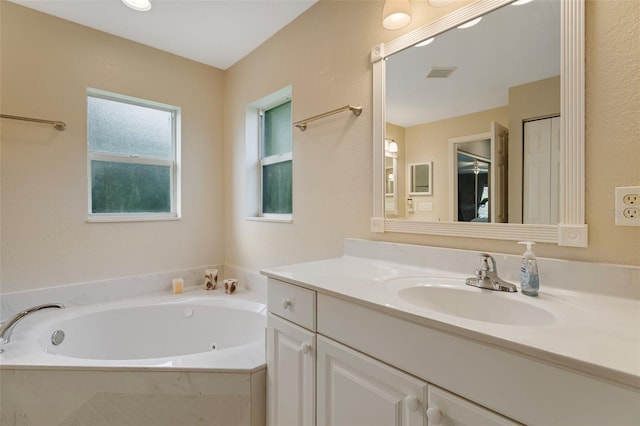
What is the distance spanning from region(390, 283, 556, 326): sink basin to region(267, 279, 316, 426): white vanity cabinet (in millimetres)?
368

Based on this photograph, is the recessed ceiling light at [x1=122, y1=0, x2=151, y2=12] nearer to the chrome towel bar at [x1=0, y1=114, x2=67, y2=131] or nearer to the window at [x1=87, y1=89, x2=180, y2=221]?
the window at [x1=87, y1=89, x2=180, y2=221]

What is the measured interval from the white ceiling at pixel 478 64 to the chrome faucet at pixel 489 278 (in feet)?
1.94

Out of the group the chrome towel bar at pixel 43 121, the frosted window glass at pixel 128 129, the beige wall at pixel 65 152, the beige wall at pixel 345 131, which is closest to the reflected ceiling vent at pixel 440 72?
the beige wall at pixel 345 131

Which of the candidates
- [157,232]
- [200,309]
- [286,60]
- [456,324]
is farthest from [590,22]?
[157,232]

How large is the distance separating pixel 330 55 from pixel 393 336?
1586mm

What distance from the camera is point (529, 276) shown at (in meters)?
0.95

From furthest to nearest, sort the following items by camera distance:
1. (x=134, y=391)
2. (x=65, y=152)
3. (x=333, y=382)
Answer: (x=65, y=152) → (x=134, y=391) → (x=333, y=382)

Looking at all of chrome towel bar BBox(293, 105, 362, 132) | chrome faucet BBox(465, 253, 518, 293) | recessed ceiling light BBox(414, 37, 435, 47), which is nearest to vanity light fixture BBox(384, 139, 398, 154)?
chrome towel bar BBox(293, 105, 362, 132)

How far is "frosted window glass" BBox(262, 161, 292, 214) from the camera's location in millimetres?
2348

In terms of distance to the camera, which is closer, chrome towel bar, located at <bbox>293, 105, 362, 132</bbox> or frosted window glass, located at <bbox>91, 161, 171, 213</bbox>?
chrome towel bar, located at <bbox>293, 105, 362, 132</bbox>

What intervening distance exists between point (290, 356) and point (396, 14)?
1.51m

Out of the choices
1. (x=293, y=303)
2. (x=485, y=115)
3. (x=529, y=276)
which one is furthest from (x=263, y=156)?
(x=529, y=276)

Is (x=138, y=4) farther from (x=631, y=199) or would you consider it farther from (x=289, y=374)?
(x=631, y=199)

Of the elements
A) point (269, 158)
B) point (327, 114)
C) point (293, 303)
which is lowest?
point (293, 303)
